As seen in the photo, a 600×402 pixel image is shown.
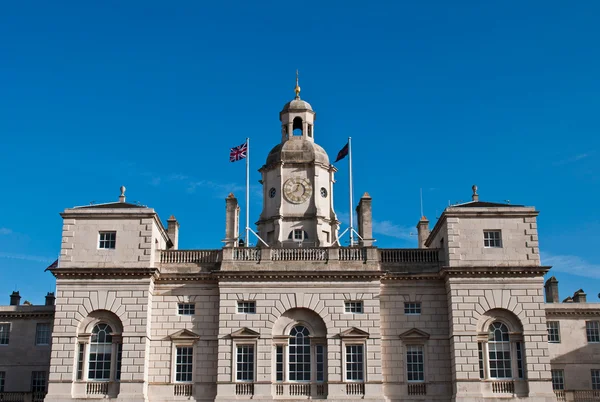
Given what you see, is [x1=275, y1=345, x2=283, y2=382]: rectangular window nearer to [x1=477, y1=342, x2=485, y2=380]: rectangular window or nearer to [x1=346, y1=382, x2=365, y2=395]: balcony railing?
[x1=346, y1=382, x2=365, y2=395]: balcony railing

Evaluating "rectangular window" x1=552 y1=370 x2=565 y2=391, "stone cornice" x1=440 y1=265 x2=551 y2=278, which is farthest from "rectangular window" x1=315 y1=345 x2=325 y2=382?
"rectangular window" x1=552 y1=370 x2=565 y2=391

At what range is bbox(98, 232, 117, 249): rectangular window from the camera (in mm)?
41500

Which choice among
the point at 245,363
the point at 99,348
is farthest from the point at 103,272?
the point at 245,363

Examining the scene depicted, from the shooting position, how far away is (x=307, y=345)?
134 ft

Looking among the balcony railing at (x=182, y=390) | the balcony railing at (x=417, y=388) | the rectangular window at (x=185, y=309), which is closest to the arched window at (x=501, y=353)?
the balcony railing at (x=417, y=388)

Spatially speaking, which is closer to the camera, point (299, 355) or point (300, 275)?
point (299, 355)

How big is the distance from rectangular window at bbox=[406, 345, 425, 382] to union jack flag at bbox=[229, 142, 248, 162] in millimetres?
14348

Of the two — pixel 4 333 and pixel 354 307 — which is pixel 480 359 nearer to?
pixel 354 307

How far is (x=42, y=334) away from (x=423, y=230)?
2411 centimetres

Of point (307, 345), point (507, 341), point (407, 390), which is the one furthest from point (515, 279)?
point (307, 345)

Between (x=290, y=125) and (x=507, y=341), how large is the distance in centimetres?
1944

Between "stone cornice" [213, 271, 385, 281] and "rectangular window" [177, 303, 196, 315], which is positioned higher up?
"stone cornice" [213, 271, 385, 281]

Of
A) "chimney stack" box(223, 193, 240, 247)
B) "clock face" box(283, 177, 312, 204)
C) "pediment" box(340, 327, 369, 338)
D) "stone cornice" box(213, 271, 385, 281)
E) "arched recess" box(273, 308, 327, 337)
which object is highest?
"clock face" box(283, 177, 312, 204)

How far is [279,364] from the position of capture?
1598 inches
